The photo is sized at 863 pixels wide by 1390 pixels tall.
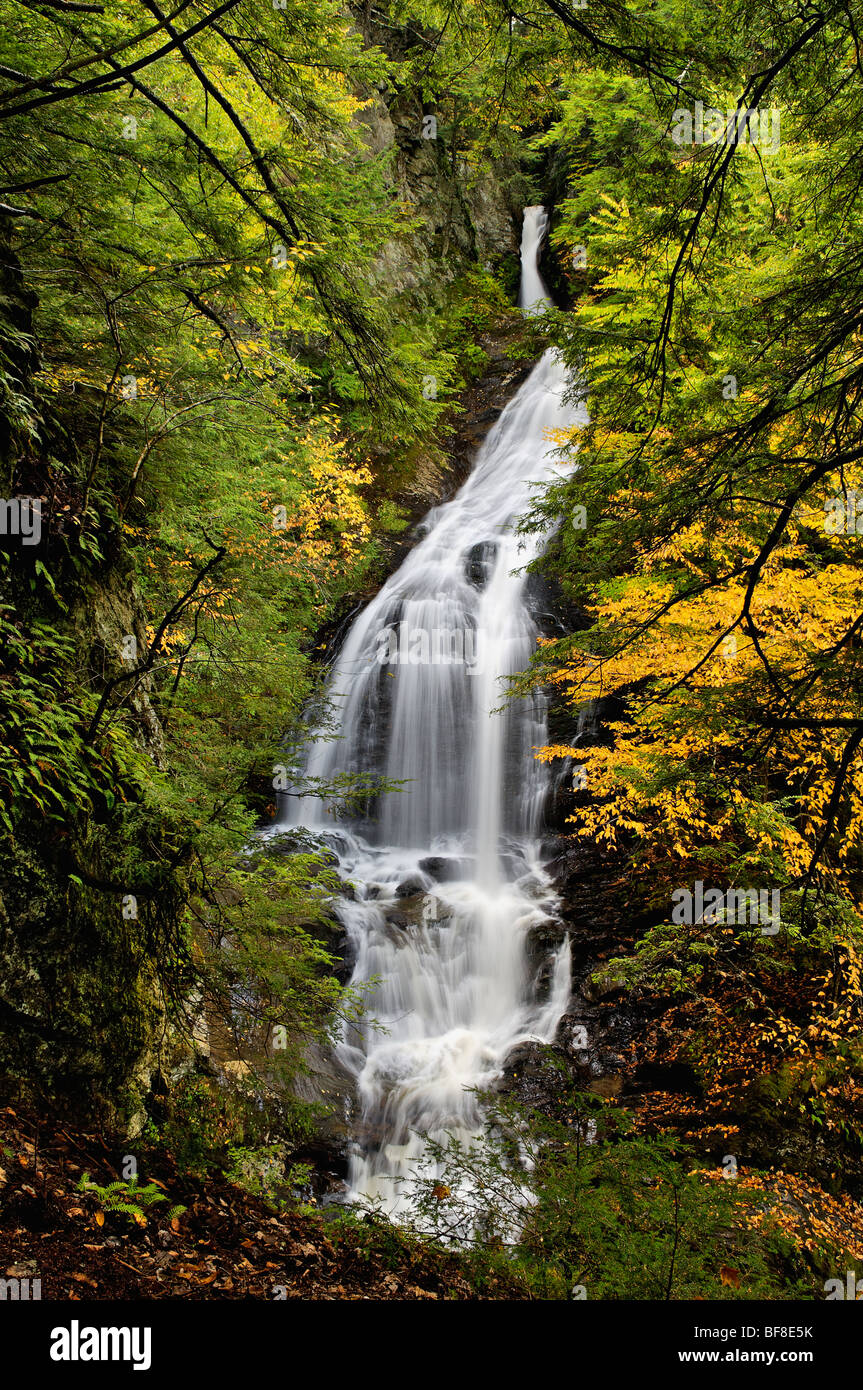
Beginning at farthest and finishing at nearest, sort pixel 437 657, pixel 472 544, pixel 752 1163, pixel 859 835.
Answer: pixel 472 544 < pixel 437 657 < pixel 859 835 < pixel 752 1163

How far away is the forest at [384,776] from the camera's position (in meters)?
2.90

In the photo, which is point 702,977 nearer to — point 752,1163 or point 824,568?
point 752,1163

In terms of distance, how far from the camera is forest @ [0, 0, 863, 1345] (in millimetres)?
2904

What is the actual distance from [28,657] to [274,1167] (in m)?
3.79

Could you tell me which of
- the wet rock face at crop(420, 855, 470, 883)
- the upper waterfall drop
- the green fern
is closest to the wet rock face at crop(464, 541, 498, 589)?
the wet rock face at crop(420, 855, 470, 883)

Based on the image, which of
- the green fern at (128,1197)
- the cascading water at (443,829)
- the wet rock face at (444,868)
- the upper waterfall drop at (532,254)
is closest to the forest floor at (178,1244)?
the green fern at (128,1197)

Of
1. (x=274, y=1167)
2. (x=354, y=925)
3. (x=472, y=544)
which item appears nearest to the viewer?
(x=274, y=1167)

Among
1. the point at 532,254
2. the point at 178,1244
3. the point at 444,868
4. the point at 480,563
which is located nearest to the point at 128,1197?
the point at 178,1244

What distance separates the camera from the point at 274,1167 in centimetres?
461

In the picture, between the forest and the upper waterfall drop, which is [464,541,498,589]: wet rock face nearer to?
the forest

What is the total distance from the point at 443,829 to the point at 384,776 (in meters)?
5.89

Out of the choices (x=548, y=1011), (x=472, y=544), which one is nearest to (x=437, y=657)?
(x=472, y=544)

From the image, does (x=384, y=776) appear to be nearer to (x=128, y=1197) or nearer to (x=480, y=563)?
(x=128, y=1197)

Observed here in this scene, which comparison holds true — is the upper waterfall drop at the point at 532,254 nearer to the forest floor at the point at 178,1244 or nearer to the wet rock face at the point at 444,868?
the wet rock face at the point at 444,868
